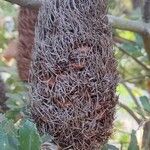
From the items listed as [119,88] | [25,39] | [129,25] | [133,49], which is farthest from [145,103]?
[119,88]

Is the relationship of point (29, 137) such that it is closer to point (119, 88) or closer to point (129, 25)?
point (129, 25)

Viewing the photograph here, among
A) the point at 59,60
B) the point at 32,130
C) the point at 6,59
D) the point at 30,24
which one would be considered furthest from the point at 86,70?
the point at 6,59

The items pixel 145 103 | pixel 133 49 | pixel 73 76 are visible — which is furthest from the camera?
pixel 133 49

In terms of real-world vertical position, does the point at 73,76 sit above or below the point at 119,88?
below

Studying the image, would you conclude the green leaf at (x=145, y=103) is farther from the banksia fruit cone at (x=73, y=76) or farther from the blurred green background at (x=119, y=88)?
the banksia fruit cone at (x=73, y=76)

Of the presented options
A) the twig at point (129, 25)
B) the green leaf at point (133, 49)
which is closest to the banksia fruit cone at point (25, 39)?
the twig at point (129, 25)

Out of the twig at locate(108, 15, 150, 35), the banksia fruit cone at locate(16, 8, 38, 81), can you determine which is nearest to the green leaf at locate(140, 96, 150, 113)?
the twig at locate(108, 15, 150, 35)

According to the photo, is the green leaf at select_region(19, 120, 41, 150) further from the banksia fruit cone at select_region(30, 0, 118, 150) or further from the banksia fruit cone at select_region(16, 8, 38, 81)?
the banksia fruit cone at select_region(16, 8, 38, 81)

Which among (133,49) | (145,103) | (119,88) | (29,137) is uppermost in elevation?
(133,49)
